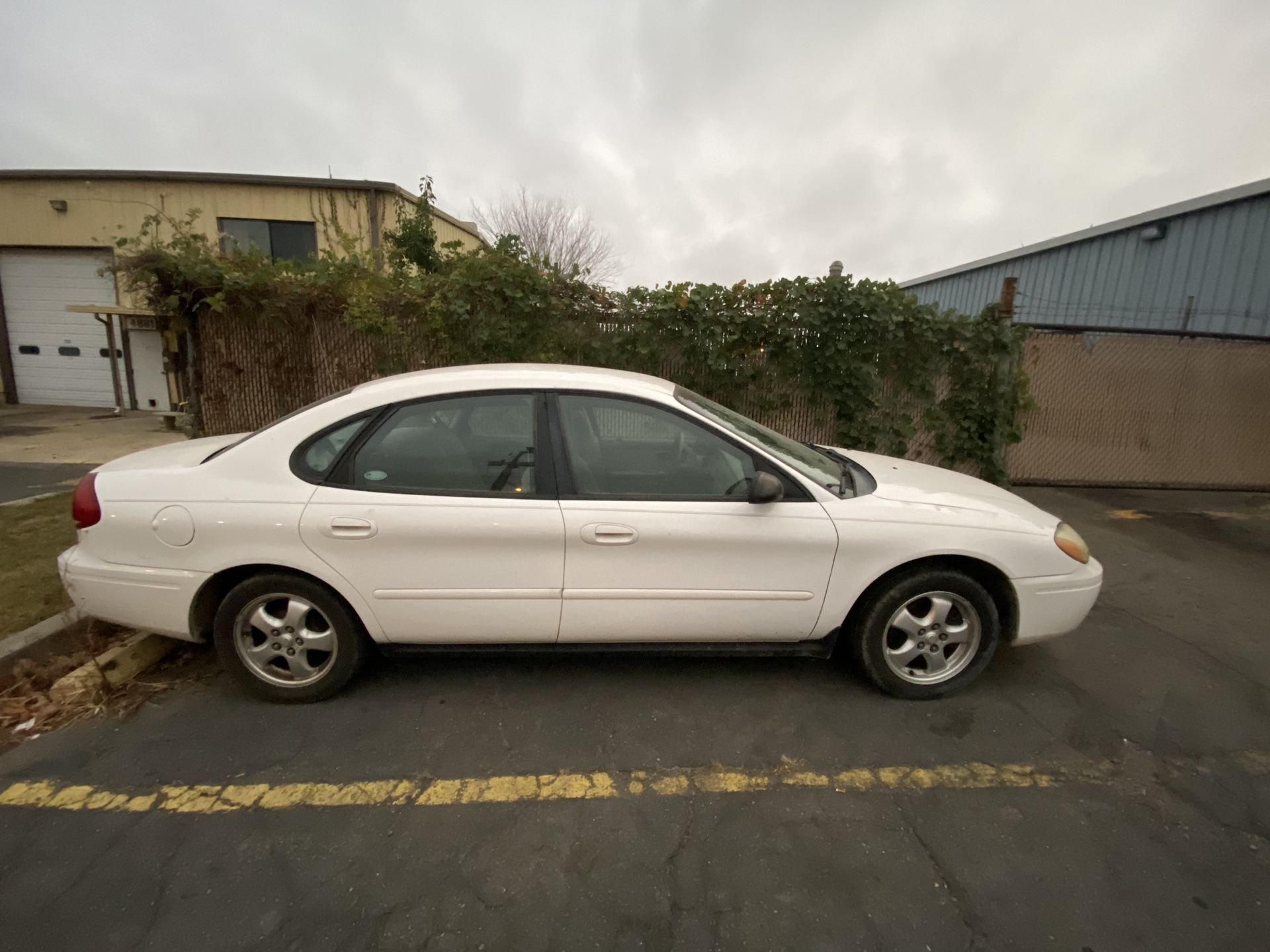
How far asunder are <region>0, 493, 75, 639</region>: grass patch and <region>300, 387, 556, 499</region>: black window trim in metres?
1.90

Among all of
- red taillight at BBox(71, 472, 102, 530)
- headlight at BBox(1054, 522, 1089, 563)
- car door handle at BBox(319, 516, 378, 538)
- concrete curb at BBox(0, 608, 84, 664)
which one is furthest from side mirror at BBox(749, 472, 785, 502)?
concrete curb at BBox(0, 608, 84, 664)

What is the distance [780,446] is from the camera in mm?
3029

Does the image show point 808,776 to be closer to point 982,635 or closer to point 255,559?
point 982,635

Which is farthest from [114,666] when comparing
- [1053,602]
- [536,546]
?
[1053,602]

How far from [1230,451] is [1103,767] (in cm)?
808

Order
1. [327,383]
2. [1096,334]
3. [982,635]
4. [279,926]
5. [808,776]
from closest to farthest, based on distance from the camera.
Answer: [279,926] → [808,776] → [982,635] → [327,383] → [1096,334]

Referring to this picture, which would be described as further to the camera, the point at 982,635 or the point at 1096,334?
the point at 1096,334

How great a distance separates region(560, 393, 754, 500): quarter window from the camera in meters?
2.67

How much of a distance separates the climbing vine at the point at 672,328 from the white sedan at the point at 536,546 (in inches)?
144

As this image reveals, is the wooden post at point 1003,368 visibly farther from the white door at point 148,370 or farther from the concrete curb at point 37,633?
the white door at point 148,370

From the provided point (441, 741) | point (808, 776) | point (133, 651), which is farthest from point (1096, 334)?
point (133, 651)

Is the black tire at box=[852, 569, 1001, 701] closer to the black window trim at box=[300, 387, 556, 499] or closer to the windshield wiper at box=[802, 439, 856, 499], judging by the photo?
the windshield wiper at box=[802, 439, 856, 499]

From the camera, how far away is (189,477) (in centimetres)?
260

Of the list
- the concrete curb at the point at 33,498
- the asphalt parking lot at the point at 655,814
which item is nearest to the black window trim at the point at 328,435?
the asphalt parking lot at the point at 655,814
